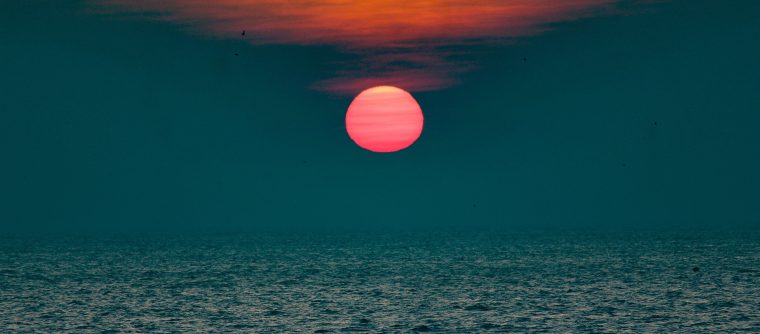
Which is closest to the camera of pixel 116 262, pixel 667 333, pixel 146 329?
pixel 667 333

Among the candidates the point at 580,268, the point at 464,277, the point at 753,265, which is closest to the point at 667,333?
the point at 464,277

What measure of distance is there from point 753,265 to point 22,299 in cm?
9285

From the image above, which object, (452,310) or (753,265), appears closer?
(452,310)

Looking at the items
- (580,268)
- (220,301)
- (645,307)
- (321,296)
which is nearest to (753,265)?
(580,268)

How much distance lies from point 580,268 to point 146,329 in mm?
73679

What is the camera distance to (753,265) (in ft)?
422

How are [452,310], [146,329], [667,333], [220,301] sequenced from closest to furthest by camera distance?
1. [667,333]
2. [146,329]
3. [452,310]
4. [220,301]

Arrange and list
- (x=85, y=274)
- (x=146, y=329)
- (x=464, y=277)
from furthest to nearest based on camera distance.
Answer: (x=85, y=274) → (x=464, y=277) → (x=146, y=329)

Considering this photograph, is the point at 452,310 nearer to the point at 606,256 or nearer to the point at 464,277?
the point at 464,277

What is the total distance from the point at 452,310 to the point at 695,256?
9931 cm

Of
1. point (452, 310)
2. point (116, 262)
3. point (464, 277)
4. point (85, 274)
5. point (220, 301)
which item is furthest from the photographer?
point (116, 262)

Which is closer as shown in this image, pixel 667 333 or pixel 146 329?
pixel 667 333

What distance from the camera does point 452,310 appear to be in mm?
73000

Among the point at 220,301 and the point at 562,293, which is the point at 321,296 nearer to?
the point at 220,301
